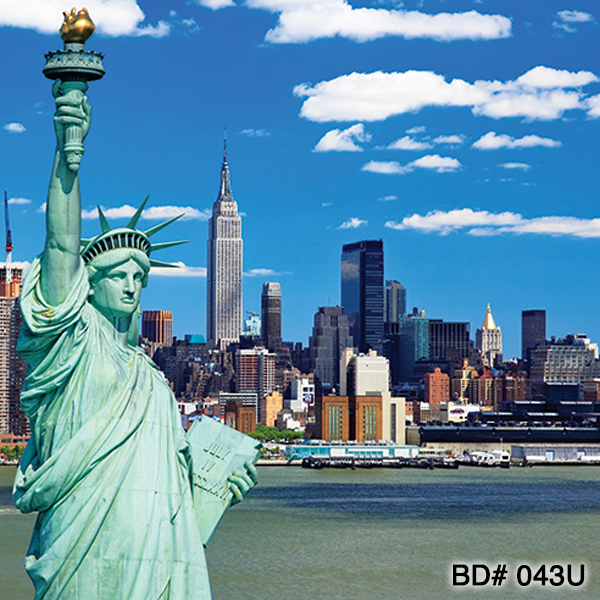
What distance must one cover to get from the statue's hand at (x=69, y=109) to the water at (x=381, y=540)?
19.5 m

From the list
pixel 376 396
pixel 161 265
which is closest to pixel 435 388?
pixel 376 396

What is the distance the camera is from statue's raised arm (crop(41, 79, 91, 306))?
7996 mm

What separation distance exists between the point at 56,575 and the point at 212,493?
131 cm

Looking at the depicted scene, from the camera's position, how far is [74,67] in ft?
26.5

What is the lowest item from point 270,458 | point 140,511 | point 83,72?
point 270,458

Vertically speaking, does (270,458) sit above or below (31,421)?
below

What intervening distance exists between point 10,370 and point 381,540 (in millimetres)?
82889

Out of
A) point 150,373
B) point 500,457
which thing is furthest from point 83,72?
point 500,457

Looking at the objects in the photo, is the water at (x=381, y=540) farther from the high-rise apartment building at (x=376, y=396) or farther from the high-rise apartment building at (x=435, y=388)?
the high-rise apartment building at (x=435, y=388)

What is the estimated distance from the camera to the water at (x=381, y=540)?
2880 cm

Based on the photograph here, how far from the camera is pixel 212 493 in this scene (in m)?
8.77

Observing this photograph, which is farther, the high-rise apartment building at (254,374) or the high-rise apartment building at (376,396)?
the high-rise apartment building at (254,374)

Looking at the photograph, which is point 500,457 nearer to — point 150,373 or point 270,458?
point 270,458

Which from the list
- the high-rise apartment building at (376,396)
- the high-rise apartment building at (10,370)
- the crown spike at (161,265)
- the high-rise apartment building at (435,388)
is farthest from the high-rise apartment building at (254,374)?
the crown spike at (161,265)
